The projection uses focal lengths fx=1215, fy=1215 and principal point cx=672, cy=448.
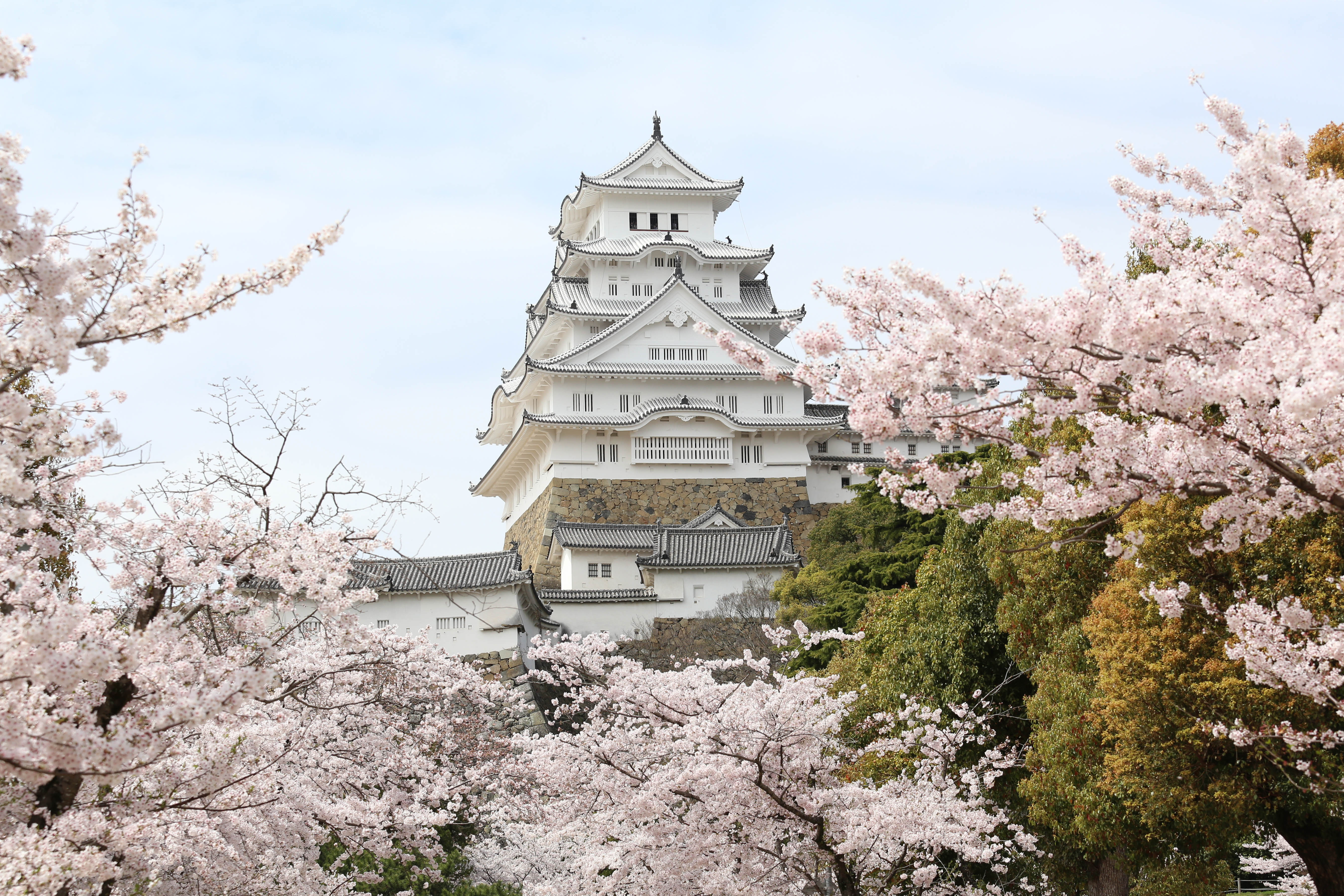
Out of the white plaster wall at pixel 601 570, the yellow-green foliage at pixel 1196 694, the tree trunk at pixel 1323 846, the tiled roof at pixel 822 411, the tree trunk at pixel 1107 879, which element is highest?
the tiled roof at pixel 822 411

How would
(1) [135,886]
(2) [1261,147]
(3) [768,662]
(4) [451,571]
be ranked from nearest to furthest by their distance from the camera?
(2) [1261,147], (1) [135,886], (3) [768,662], (4) [451,571]

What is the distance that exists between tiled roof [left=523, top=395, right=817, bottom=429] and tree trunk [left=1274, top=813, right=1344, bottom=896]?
22463 mm

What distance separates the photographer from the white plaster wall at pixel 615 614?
26.2 metres

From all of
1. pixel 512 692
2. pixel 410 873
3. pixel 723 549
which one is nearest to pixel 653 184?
pixel 723 549

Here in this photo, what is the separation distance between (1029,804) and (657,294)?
22.7 metres

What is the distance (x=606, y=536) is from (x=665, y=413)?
528cm

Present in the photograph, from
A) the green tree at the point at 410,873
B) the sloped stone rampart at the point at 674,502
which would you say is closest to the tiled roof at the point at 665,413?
the sloped stone rampart at the point at 674,502

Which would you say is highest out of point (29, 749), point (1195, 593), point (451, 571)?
point (451, 571)

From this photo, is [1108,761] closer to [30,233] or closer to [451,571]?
[30,233]

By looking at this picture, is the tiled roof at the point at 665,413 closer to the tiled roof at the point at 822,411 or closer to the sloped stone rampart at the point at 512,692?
the tiled roof at the point at 822,411

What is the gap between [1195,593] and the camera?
10281 millimetres

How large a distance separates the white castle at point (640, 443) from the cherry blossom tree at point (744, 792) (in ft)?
37.8

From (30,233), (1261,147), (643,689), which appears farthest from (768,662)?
(30,233)

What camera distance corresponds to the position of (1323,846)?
11023 millimetres
